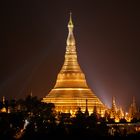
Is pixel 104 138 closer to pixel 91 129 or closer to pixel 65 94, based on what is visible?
pixel 91 129

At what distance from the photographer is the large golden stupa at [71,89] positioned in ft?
403

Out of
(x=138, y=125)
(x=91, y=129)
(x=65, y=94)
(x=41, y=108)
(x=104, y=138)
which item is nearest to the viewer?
(x=104, y=138)

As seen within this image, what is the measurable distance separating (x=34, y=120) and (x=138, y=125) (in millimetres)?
15315

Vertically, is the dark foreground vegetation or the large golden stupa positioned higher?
the large golden stupa

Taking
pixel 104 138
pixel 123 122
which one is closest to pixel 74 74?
pixel 123 122

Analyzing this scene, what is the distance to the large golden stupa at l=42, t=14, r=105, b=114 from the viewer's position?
4833 inches

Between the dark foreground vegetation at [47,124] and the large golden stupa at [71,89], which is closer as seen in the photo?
the dark foreground vegetation at [47,124]

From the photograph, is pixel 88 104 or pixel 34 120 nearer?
pixel 34 120

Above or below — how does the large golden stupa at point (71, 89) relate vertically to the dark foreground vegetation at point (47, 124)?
above

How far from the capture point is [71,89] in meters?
124

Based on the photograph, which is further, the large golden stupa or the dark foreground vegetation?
the large golden stupa

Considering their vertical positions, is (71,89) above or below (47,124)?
above

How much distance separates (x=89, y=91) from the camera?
409 feet

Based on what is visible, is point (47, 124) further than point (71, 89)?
No
